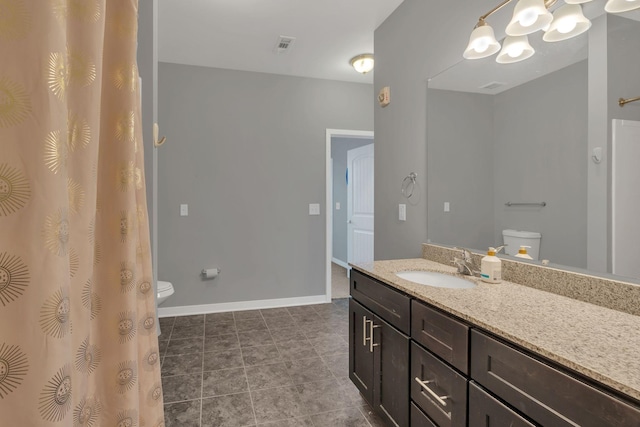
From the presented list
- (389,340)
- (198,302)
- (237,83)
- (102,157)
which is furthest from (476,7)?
(198,302)

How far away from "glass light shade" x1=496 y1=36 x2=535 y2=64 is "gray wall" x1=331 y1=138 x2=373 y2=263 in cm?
434

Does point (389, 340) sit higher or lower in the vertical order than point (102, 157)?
lower

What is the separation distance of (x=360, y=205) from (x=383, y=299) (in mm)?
3616

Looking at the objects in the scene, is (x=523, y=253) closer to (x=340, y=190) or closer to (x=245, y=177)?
(x=245, y=177)

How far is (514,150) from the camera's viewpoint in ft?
5.10

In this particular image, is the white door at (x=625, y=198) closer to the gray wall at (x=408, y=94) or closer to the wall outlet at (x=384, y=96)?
the gray wall at (x=408, y=94)

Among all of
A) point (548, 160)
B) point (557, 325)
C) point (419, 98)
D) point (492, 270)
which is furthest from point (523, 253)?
point (419, 98)

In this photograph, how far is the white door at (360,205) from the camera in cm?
478

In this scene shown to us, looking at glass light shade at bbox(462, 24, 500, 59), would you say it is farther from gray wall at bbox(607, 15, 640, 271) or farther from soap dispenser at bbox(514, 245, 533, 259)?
soap dispenser at bbox(514, 245, 533, 259)

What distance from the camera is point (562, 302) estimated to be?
116cm

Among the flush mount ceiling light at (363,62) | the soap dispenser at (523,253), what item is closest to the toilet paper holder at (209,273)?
the flush mount ceiling light at (363,62)

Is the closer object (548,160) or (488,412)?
(488,412)

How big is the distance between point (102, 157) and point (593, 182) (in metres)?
1.57

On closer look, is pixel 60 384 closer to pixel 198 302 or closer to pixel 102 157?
pixel 102 157
